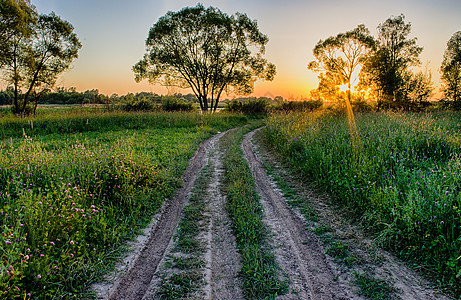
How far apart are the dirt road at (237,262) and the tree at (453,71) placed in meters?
25.2

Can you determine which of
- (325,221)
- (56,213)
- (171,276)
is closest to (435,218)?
(325,221)

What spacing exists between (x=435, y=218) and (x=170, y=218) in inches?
167

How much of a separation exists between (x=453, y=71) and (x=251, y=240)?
28.0 metres

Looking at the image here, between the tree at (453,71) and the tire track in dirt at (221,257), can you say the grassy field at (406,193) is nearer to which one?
the tire track in dirt at (221,257)

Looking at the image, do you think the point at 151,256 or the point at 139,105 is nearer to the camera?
the point at 151,256

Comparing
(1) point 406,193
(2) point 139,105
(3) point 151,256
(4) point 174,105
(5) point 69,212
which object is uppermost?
(4) point 174,105

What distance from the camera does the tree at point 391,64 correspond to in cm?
2927

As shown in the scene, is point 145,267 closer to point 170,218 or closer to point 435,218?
point 170,218

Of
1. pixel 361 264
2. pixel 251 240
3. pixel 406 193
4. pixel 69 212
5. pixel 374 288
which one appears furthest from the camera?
pixel 406 193

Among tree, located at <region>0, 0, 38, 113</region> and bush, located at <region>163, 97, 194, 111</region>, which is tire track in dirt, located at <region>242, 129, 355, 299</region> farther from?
bush, located at <region>163, 97, 194, 111</region>

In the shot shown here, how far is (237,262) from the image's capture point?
3471 millimetres

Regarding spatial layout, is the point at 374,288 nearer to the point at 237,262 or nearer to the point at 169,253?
the point at 237,262

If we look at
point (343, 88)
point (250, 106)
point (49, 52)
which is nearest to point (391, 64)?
point (343, 88)

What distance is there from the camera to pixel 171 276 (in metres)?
3.17
